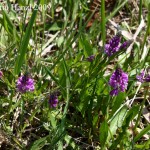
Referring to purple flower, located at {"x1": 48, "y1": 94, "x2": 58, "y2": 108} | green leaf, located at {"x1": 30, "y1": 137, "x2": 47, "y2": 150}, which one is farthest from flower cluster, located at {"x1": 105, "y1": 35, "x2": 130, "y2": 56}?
green leaf, located at {"x1": 30, "y1": 137, "x2": 47, "y2": 150}

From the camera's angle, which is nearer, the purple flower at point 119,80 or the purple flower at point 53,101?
the purple flower at point 119,80

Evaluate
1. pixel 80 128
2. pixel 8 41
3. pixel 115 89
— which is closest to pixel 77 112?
pixel 80 128

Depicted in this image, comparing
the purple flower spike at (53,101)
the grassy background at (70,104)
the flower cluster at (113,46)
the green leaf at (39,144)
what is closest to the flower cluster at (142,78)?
the grassy background at (70,104)

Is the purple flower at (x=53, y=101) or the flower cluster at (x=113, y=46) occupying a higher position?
the flower cluster at (x=113, y=46)

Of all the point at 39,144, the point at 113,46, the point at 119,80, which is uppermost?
the point at 113,46

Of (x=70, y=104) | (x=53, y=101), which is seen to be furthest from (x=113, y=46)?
(x=70, y=104)

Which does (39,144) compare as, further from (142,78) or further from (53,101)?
(142,78)

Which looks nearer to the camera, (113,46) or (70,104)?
(113,46)

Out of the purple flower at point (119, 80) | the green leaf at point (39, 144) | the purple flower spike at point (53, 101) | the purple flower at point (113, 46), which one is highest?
the purple flower at point (113, 46)

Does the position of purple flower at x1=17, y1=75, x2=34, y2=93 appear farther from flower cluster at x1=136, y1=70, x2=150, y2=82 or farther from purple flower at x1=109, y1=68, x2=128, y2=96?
flower cluster at x1=136, y1=70, x2=150, y2=82

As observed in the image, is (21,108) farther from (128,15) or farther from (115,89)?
(128,15)

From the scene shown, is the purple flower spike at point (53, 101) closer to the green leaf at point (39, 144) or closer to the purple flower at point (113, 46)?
the green leaf at point (39, 144)
